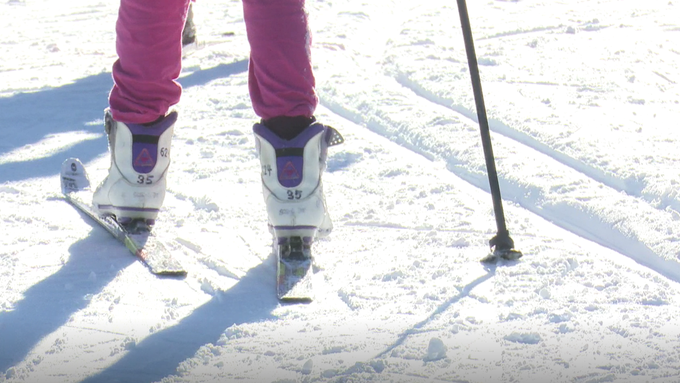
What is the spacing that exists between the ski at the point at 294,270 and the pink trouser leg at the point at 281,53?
35 centimetres

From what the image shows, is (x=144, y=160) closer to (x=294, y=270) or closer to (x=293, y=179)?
(x=293, y=179)

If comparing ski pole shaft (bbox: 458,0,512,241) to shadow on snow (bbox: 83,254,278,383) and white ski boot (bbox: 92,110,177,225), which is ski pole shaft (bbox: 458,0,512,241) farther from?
white ski boot (bbox: 92,110,177,225)

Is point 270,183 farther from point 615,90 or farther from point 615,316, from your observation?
point 615,90

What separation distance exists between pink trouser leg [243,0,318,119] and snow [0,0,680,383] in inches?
17.8

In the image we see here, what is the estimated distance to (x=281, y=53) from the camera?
2268mm

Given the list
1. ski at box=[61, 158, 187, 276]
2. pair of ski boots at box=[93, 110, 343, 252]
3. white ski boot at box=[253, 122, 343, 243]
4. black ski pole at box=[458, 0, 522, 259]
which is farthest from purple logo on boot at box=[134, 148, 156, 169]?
black ski pole at box=[458, 0, 522, 259]

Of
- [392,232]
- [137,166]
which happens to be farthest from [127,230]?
[392,232]

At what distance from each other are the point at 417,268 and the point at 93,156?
1645mm

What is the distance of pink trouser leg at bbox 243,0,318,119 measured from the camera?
2.26 meters

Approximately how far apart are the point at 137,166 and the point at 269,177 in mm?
397

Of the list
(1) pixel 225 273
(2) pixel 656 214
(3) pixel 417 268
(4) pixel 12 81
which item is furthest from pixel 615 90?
(4) pixel 12 81

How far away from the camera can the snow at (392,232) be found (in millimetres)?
1831

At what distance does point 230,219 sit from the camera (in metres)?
2.71

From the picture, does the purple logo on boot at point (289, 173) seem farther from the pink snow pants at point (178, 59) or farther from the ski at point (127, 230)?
the ski at point (127, 230)
